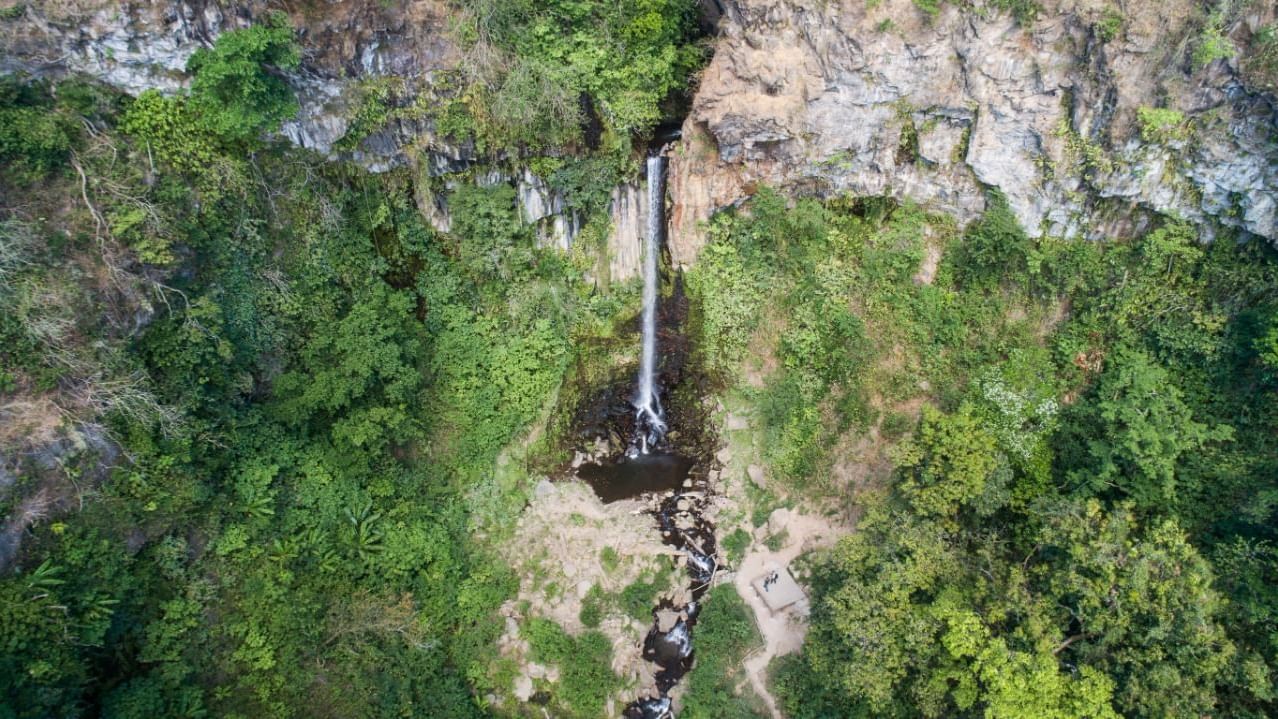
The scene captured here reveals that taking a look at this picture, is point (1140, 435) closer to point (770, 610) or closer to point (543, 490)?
point (770, 610)

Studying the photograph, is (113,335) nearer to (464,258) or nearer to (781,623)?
(464,258)

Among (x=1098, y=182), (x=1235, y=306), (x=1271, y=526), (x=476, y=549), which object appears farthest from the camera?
(x=476, y=549)

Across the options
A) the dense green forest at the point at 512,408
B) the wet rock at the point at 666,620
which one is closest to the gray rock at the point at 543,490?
the dense green forest at the point at 512,408

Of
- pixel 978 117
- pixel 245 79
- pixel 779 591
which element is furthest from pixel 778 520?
pixel 245 79

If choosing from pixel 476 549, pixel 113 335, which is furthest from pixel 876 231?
pixel 113 335

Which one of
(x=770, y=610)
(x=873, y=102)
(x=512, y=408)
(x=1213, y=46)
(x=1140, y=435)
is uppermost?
(x=1213, y=46)

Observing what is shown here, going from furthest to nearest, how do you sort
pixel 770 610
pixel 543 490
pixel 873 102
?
pixel 543 490, pixel 770 610, pixel 873 102
